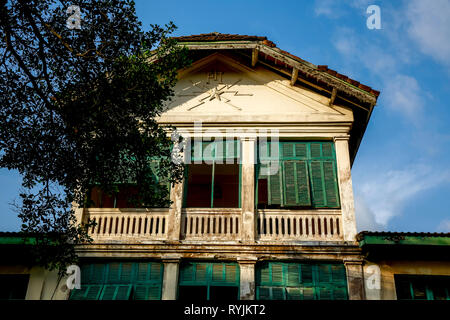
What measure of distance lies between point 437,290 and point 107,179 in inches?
290

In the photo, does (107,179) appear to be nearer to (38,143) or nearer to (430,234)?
(38,143)

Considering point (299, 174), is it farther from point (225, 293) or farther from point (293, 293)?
point (225, 293)

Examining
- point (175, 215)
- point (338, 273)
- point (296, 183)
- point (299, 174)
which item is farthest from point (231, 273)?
point (299, 174)

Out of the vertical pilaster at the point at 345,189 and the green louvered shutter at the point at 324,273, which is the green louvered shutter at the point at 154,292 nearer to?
the green louvered shutter at the point at 324,273

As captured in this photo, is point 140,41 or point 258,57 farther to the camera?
point 258,57

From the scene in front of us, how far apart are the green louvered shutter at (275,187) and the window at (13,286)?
5928mm

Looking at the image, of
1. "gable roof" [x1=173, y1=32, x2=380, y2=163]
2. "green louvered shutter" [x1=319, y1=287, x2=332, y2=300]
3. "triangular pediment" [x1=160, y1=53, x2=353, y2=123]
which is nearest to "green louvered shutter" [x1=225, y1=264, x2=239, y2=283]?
"green louvered shutter" [x1=319, y1=287, x2=332, y2=300]

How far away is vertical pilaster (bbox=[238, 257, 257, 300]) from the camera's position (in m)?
10.4

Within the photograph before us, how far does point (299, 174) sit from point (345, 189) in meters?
1.17

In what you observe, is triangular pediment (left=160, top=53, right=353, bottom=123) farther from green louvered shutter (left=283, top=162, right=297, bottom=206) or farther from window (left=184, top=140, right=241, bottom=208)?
window (left=184, top=140, right=241, bottom=208)

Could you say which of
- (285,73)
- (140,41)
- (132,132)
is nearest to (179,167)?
(132,132)

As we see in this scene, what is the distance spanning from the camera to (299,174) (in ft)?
38.7

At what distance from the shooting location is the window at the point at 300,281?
10312 mm

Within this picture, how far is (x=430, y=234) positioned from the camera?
10016 millimetres
